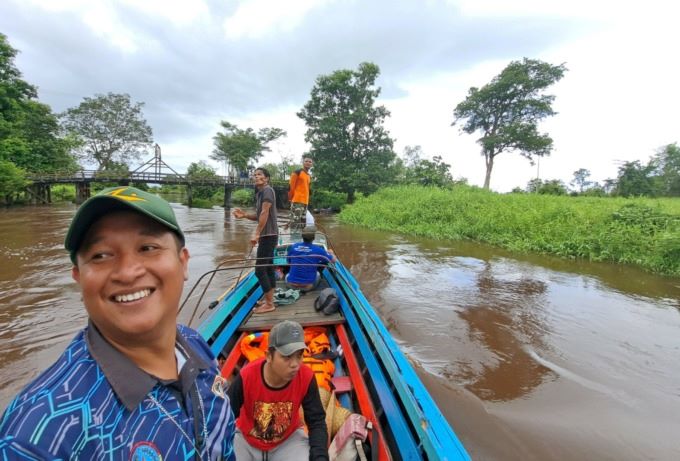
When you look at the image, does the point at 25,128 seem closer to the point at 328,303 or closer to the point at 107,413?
the point at 328,303

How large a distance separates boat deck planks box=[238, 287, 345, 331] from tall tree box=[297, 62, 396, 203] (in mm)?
22100

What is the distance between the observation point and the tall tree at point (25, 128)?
22.3 meters

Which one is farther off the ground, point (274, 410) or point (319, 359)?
point (274, 410)

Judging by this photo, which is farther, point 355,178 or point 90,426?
point 355,178

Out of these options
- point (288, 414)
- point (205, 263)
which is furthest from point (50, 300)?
point (288, 414)

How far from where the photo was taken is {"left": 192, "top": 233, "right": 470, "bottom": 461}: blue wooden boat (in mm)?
1954

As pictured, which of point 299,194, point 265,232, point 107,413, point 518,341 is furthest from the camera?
point 299,194

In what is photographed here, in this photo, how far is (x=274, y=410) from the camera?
2.07m

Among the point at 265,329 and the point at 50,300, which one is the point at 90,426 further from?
the point at 50,300

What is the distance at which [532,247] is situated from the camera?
1173 centimetres

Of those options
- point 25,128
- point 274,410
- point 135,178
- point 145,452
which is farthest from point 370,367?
point 25,128

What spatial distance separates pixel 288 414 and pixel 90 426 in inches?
62.3

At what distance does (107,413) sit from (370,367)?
2.41 meters

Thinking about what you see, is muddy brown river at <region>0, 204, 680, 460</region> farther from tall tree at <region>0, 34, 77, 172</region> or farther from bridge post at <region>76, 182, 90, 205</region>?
bridge post at <region>76, 182, 90, 205</region>
